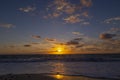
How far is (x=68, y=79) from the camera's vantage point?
1864 centimetres

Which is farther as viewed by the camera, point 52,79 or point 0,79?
point 52,79

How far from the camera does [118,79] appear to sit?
1917 cm

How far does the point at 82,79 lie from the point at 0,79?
671 cm

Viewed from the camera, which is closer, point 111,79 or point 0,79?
point 0,79

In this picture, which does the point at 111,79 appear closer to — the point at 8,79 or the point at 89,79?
the point at 89,79

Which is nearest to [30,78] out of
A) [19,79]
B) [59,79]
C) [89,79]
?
→ [19,79]

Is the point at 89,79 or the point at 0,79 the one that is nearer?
the point at 0,79

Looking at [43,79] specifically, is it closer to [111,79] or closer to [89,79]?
[89,79]

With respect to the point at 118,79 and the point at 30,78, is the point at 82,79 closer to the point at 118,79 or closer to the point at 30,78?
the point at 118,79

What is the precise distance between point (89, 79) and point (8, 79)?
263 inches

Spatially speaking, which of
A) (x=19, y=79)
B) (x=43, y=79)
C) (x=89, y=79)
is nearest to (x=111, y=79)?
(x=89, y=79)

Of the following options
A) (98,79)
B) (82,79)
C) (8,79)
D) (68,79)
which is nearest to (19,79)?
(8,79)

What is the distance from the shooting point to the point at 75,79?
18.8m

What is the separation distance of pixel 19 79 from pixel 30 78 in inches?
45.3
